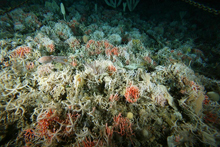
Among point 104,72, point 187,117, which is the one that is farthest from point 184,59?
point 104,72

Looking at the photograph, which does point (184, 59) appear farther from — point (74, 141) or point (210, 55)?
point (74, 141)

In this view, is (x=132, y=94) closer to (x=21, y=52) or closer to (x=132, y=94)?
(x=132, y=94)

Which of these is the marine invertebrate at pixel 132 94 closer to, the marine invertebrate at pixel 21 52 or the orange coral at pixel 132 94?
the orange coral at pixel 132 94

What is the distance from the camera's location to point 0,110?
7.00 feet

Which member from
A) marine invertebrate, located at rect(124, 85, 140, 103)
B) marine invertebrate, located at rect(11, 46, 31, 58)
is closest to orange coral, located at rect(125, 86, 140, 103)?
marine invertebrate, located at rect(124, 85, 140, 103)

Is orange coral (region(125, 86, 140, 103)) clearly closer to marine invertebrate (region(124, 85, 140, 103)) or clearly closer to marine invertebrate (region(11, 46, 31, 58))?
marine invertebrate (region(124, 85, 140, 103))

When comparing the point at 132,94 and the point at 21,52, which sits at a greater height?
the point at 21,52

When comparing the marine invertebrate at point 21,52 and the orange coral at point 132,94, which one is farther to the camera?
the marine invertebrate at point 21,52

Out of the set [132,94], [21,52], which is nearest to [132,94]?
[132,94]

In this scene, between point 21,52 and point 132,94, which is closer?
point 132,94

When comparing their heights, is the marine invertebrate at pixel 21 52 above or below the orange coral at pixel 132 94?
above

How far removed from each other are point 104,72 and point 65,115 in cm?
140

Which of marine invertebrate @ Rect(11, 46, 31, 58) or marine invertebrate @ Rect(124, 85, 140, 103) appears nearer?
marine invertebrate @ Rect(124, 85, 140, 103)

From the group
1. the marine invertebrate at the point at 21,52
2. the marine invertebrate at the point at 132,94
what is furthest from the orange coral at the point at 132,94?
the marine invertebrate at the point at 21,52
